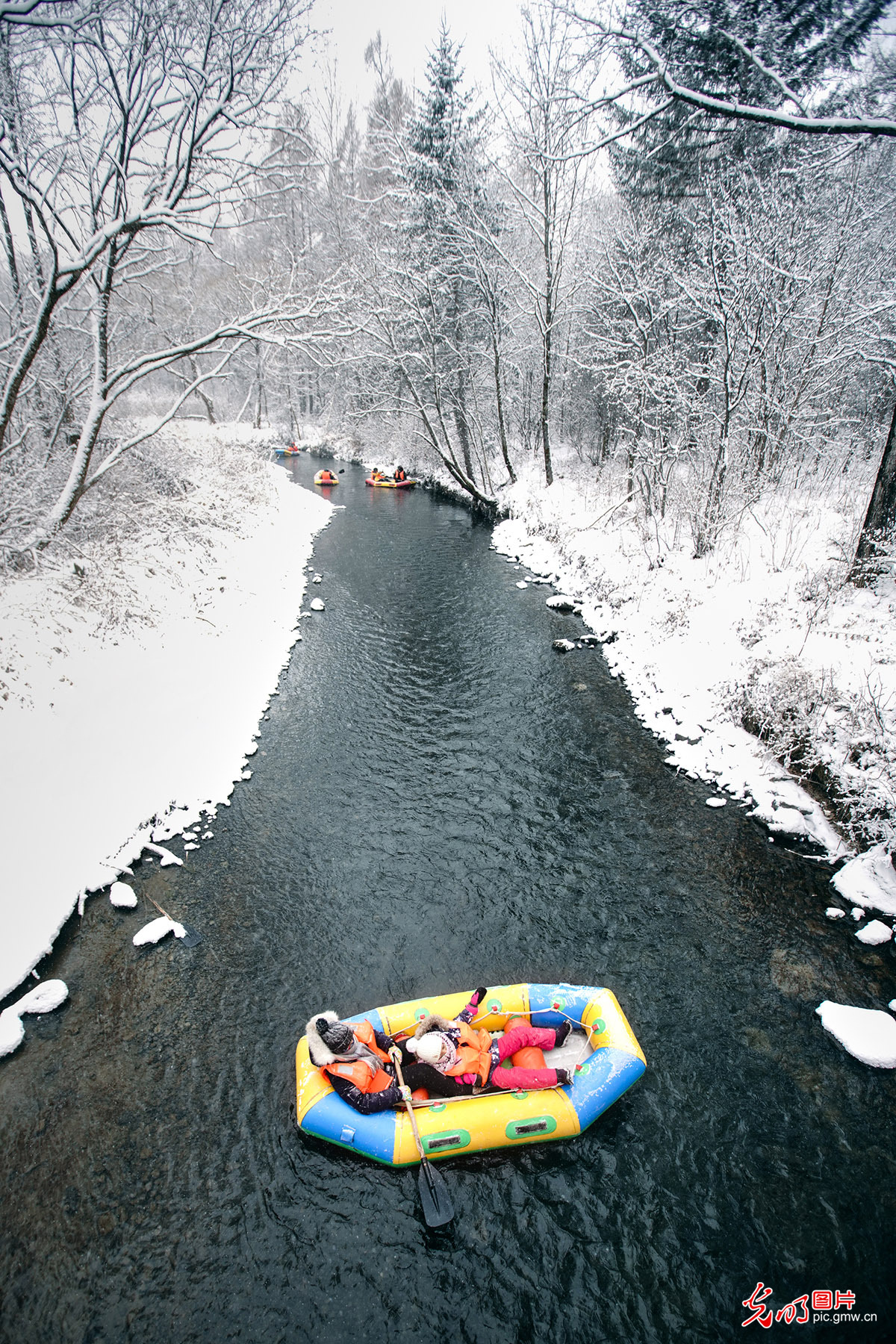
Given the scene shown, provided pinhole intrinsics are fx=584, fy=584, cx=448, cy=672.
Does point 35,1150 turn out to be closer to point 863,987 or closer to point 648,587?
point 863,987

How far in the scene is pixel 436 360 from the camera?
19.0 m

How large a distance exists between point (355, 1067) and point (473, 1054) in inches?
36.5

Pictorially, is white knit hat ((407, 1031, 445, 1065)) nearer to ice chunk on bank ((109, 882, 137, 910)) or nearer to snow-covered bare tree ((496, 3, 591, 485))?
ice chunk on bank ((109, 882, 137, 910))

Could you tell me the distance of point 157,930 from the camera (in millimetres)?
5863

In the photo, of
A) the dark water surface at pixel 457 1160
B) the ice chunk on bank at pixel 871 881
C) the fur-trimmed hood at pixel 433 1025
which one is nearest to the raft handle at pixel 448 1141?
the dark water surface at pixel 457 1160

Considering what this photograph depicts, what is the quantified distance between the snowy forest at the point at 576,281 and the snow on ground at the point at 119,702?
1043 millimetres

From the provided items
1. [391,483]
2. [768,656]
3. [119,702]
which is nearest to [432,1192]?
[119,702]

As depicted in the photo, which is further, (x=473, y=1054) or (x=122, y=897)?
(x=122, y=897)

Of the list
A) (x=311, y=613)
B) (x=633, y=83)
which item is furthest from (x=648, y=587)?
(x=633, y=83)

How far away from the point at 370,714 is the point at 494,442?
1864 centimetres

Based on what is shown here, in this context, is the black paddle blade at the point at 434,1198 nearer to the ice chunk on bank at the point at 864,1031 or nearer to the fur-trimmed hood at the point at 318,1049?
the fur-trimmed hood at the point at 318,1049

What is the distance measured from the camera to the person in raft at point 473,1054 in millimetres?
4477

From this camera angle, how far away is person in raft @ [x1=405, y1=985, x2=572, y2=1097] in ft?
14.7

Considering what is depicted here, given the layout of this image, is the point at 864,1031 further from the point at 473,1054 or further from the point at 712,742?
the point at 712,742
